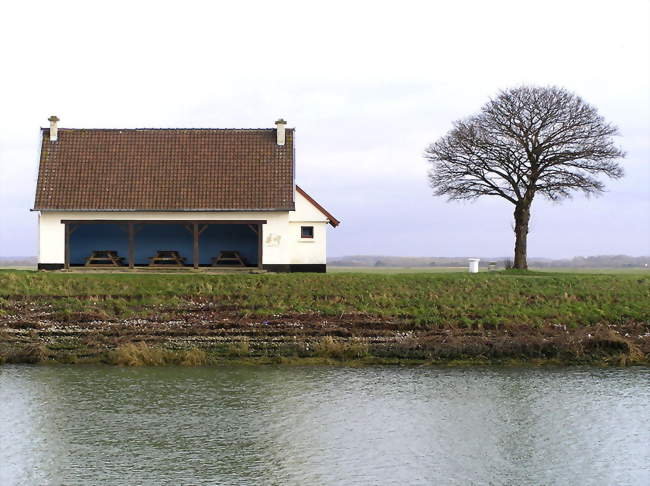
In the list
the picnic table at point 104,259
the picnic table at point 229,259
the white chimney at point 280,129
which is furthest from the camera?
the white chimney at point 280,129

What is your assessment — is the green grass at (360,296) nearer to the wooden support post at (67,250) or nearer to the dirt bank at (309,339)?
the dirt bank at (309,339)

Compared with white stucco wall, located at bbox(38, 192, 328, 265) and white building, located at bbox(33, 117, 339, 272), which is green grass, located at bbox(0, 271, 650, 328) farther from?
white building, located at bbox(33, 117, 339, 272)

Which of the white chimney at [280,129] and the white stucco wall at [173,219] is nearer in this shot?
the white stucco wall at [173,219]

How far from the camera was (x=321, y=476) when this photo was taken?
1220 centimetres

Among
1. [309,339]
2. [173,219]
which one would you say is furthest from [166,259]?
[309,339]

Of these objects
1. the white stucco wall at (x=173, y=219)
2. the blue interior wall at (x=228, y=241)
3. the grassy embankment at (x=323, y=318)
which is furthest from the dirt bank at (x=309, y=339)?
the blue interior wall at (x=228, y=241)

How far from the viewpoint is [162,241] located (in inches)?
1495

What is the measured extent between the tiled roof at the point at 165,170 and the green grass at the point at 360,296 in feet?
15.9

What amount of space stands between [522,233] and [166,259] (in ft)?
56.0

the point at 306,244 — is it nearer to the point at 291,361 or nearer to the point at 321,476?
the point at 291,361

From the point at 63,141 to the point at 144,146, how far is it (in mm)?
3669

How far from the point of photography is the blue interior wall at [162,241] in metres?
37.8

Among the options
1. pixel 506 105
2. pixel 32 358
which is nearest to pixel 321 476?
pixel 32 358

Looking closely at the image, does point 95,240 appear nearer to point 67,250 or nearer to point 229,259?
point 67,250
